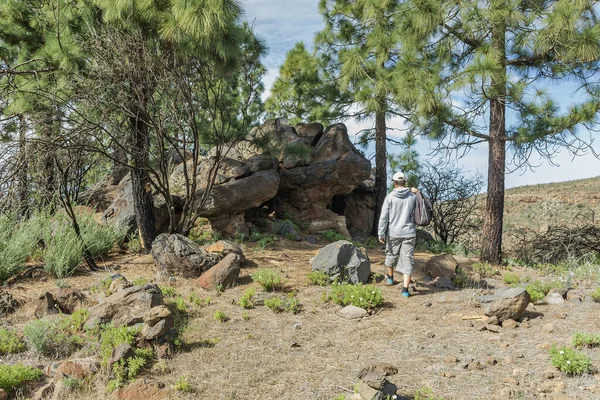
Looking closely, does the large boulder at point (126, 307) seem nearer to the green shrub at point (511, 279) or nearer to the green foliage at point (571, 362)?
the green foliage at point (571, 362)

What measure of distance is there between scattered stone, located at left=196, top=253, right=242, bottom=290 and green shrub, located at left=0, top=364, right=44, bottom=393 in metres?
2.73

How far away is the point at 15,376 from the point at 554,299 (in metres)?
6.34

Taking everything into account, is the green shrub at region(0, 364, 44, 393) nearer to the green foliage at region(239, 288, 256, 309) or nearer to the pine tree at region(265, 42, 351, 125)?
the green foliage at region(239, 288, 256, 309)

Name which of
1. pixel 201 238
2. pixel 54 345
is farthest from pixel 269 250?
pixel 54 345

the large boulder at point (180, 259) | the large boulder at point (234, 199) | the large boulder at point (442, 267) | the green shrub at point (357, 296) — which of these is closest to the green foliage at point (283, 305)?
the green shrub at point (357, 296)

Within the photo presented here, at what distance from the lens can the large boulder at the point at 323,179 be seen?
12.6 m

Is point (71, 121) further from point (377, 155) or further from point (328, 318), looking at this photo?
point (377, 155)

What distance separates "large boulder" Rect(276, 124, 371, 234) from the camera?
1261 centimetres

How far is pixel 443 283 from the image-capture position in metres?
7.55

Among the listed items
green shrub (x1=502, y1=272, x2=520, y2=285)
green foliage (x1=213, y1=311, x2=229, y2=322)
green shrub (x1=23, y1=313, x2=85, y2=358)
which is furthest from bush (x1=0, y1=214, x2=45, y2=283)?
green shrub (x1=502, y1=272, x2=520, y2=285)

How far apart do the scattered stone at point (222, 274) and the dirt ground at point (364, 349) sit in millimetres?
147

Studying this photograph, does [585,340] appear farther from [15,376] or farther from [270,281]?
[15,376]

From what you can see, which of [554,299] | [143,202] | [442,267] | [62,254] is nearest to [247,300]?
[62,254]

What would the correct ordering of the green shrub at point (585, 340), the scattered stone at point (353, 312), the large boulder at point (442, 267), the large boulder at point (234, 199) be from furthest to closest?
the large boulder at point (234, 199)
the large boulder at point (442, 267)
the scattered stone at point (353, 312)
the green shrub at point (585, 340)
